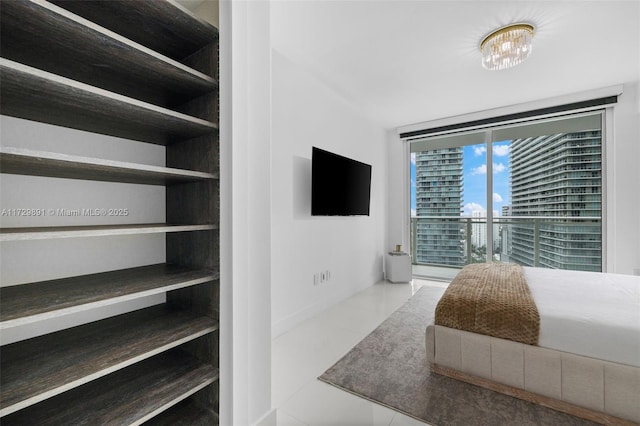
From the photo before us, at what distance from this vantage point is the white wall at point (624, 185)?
316 centimetres

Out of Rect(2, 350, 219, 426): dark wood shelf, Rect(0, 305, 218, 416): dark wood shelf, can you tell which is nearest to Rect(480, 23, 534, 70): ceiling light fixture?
Rect(0, 305, 218, 416): dark wood shelf

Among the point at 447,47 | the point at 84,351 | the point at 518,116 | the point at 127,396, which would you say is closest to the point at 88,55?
the point at 84,351

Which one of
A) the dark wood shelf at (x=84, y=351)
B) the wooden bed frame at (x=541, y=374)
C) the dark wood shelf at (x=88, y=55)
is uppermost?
the dark wood shelf at (x=88, y=55)

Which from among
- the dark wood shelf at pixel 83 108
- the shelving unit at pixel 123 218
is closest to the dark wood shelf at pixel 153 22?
the shelving unit at pixel 123 218

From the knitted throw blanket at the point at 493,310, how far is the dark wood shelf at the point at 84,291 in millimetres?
1536

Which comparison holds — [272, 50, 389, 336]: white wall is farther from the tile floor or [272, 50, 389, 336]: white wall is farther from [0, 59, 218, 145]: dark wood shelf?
[0, 59, 218, 145]: dark wood shelf

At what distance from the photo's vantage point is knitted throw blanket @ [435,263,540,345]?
1.62 meters

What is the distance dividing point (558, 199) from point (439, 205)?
5.06ft

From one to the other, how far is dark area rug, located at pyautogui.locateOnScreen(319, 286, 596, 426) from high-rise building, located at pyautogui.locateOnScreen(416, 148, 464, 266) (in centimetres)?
261

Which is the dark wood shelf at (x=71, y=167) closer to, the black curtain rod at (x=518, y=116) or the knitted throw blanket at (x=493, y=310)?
the knitted throw blanket at (x=493, y=310)

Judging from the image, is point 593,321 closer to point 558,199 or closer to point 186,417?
point 186,417

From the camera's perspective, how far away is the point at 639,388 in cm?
135

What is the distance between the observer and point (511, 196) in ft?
13.4

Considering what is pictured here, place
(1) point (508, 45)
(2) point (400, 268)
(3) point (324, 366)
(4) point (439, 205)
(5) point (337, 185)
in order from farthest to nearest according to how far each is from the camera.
A: 1. (4) point (439, 205)
2. (2) point (400, 268)
3. (5) point (337, 185)
4. (1) point (508, 45)
5. (3) point (324, 366)
